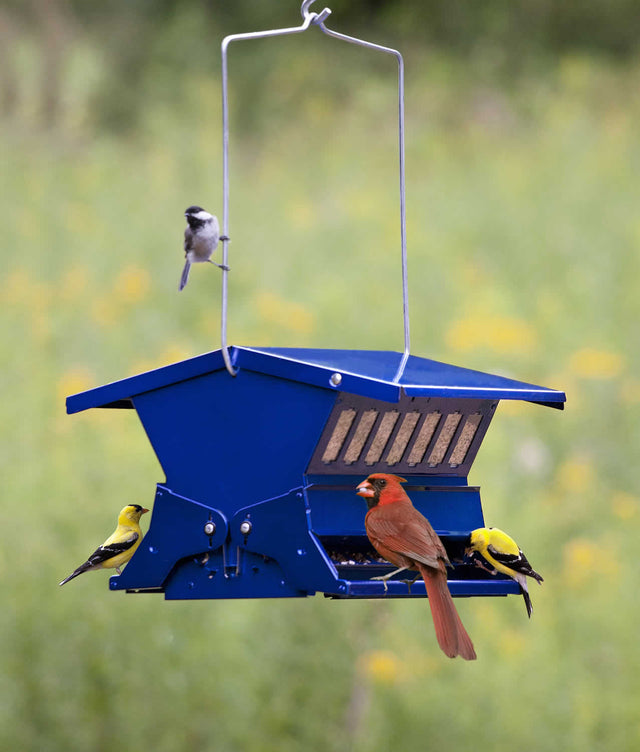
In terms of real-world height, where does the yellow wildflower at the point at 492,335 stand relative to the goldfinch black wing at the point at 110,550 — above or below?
below

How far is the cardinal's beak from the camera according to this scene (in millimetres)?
2955

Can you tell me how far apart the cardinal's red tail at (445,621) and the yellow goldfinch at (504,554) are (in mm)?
271

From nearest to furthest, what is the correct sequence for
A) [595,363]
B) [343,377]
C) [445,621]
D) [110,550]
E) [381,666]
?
[445,621] → [343,377] → [110,550] → [381,666] → [595,363]

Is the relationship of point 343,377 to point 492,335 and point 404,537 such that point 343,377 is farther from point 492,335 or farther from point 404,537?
point 492,335

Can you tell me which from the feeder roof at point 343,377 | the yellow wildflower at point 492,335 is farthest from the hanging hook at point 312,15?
the yellow wildflower at point 492,335

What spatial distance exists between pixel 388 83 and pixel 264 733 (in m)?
6.17

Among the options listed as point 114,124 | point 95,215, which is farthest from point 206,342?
point 114,124

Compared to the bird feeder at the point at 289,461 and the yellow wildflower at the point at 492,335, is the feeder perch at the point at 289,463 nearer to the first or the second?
the bird feeder at the point at 289,461

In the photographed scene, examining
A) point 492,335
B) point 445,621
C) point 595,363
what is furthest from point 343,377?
point 595,363

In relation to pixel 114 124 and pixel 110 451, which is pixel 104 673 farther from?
pixel 114 124

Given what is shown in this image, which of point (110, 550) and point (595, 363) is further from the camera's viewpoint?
point (595, 363)

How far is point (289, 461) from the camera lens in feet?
10.0

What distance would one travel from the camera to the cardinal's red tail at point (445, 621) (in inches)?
107

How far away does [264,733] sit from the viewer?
6602 mm
